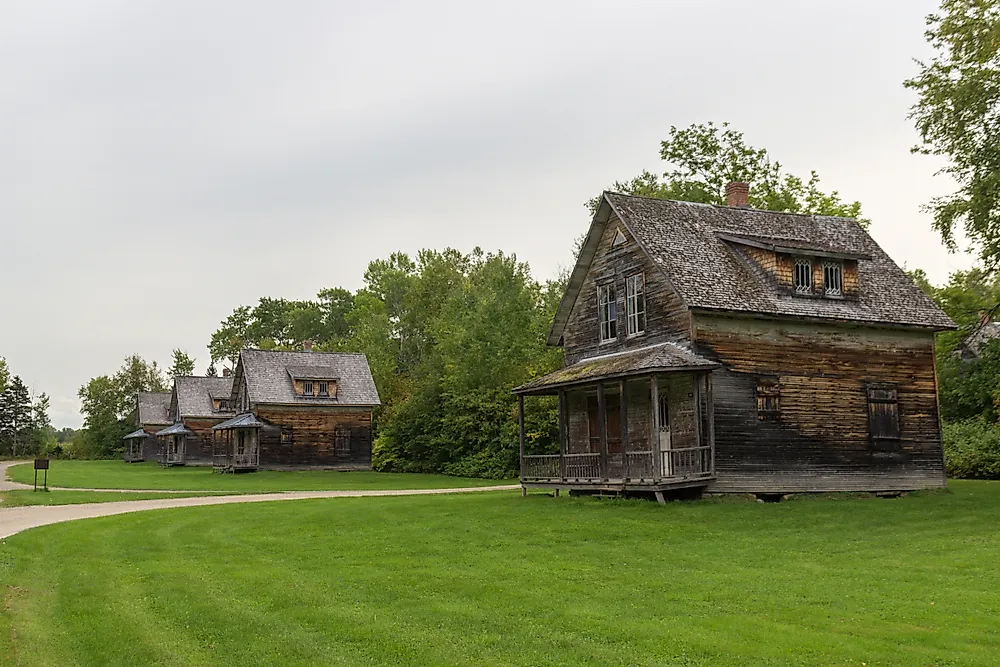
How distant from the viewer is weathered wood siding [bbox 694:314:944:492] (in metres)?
26.1

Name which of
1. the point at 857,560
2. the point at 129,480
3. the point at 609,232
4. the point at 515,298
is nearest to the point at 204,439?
the point at 129,480

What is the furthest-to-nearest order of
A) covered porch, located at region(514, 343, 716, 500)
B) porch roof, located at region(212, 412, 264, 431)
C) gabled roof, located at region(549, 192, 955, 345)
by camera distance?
porch roof, located at region(212, 412, 264, 431) → gabled roof, located at region(549, 192, 955, 345) → covered porch, located at region(514, 343, 716, 500)

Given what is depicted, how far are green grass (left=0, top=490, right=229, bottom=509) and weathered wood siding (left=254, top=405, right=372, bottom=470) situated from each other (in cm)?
2088

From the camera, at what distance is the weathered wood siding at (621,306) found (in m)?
27.1

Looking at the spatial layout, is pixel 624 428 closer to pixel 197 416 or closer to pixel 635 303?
pixel 635 303

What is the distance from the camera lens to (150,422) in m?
90.2

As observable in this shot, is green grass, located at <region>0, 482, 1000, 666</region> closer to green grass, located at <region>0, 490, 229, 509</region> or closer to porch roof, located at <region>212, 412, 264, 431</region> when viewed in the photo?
green grass, located at <region>0, 490, 229, 509</region>

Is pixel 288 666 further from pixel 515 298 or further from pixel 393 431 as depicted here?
pixel 393 431

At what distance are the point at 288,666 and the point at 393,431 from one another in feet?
163

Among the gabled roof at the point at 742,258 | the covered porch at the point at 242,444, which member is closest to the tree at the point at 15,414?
the covered porch at the point at 242,444

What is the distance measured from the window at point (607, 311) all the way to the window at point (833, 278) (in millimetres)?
6145

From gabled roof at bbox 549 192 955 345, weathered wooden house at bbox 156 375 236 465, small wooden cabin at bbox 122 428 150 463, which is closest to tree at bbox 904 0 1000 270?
gabled roof at bbox 549 192 955 345

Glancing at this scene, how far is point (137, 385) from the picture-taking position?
113 m

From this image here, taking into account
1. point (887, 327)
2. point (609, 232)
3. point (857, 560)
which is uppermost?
point (609, 232)
